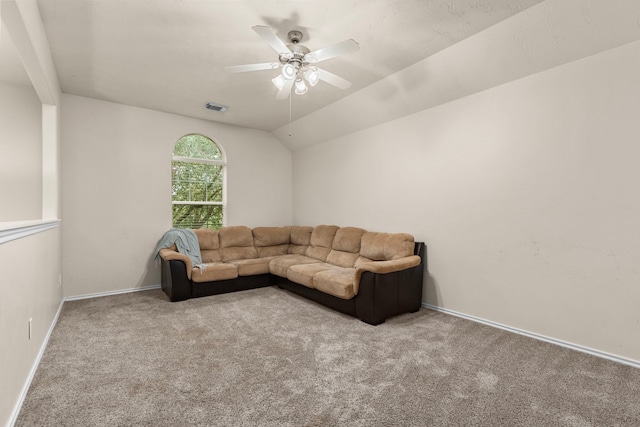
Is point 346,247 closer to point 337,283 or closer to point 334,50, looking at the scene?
point 337,283

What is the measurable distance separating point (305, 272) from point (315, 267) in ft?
0.71

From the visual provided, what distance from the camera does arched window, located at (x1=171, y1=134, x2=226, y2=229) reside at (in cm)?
520

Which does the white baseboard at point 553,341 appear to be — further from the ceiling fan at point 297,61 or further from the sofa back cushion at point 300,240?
the ceiling fan at point 297,61

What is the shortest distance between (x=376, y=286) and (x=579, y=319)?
5.72 feet

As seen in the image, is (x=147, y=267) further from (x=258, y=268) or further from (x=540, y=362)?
(x=540, y=362)

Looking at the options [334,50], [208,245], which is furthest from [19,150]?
[334,50]

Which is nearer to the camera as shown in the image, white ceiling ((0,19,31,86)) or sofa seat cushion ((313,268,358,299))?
white ceiling ((0,19,31,86))

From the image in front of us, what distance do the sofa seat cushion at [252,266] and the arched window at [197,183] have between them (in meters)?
1.13

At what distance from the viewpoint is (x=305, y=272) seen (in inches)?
162

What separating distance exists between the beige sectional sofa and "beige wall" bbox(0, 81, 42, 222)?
1696 millimetres

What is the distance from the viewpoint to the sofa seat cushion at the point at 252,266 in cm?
465

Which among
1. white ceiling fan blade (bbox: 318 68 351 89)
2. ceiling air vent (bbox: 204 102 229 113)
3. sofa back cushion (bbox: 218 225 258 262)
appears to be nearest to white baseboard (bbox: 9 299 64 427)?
sofa back cushion (bbox: 218 225 258 262)

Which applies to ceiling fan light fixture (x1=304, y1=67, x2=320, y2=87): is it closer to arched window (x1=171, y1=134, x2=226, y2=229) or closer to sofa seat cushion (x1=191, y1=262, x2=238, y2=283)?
sofa seat cushion (x1=191, y1=262, x2=238, y2=283)

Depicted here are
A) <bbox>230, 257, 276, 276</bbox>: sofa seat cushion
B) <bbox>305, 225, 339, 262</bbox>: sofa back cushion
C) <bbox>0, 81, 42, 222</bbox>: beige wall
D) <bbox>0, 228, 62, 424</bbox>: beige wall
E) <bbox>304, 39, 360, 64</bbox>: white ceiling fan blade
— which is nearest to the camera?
<bbox>0, 228, 62, 424</bbox>: beige wall
